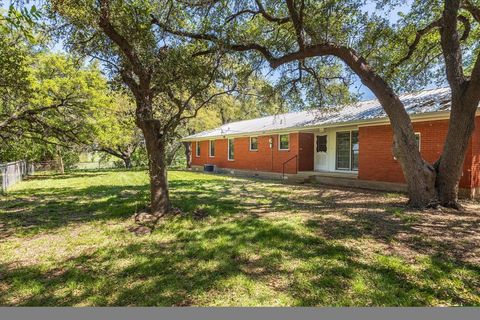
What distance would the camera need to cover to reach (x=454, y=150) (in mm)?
7445

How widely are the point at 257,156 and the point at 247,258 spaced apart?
14266 millimetres

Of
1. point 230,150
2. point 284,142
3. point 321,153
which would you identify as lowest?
point 321,153

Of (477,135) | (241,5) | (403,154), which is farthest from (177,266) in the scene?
(477,135)

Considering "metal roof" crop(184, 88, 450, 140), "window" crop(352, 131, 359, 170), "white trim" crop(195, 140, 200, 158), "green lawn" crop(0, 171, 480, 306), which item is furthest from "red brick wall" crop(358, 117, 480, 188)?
"white trim" crop(195, 140, 200, 158)

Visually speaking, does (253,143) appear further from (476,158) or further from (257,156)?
(476,158)

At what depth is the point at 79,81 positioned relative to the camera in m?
15.0

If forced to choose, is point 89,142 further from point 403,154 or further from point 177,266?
point 403,154

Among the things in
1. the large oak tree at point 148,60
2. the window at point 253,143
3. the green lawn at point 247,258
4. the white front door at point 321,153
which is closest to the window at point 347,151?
the white front door at point 321,153

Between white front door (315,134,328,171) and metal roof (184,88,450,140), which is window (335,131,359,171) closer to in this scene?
white front door (315,134,328,171)

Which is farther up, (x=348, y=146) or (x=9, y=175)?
(x=348, y=146)

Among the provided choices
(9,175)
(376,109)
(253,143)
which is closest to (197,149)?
(253,143)

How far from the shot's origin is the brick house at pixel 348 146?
10117 mm

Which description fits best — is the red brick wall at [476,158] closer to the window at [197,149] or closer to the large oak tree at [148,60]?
the large oak tree at [148,60]

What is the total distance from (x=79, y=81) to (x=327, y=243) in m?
14.7
